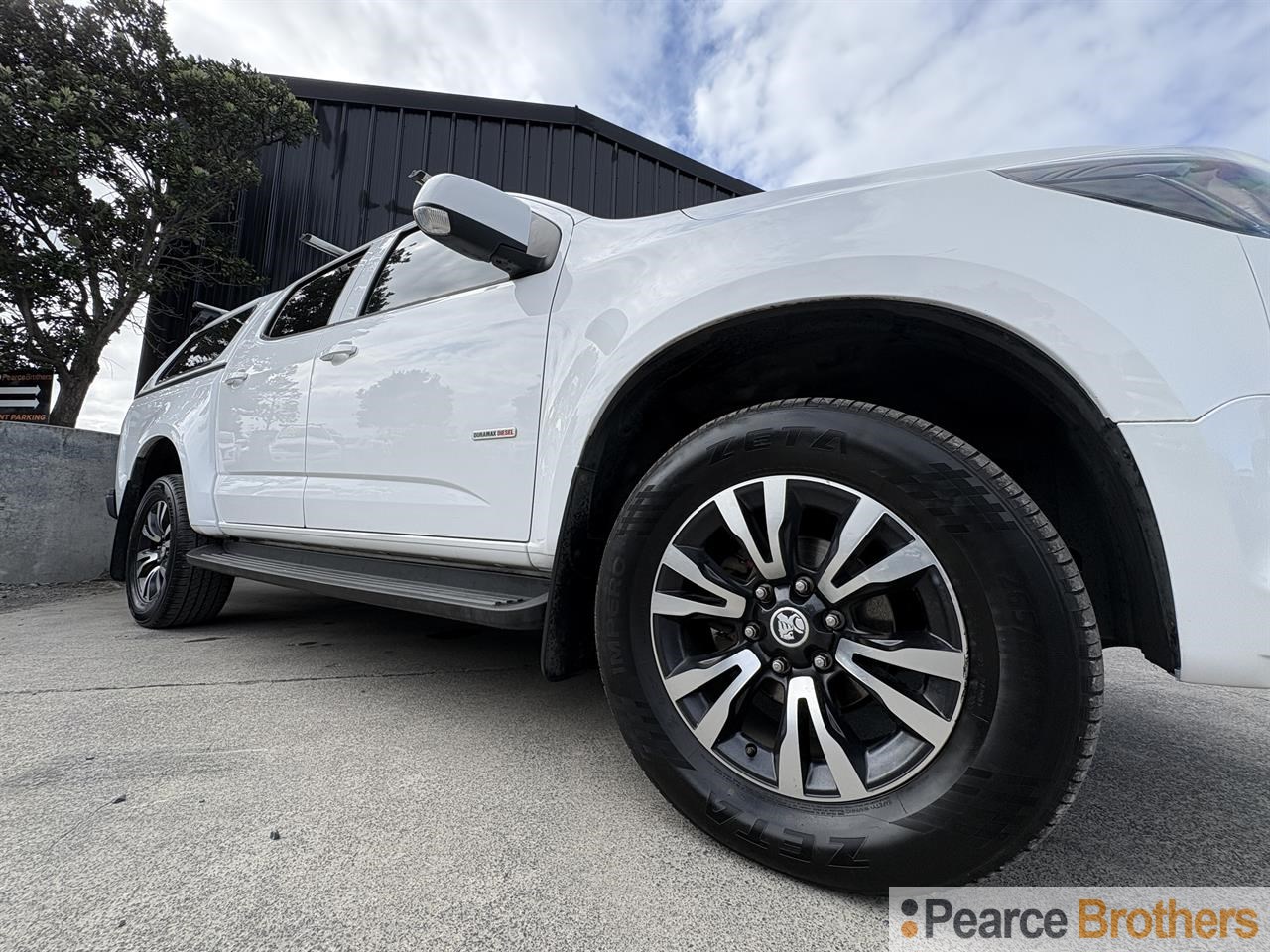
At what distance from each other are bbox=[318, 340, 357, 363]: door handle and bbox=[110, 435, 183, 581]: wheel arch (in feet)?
5.96

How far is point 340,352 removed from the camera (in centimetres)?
221

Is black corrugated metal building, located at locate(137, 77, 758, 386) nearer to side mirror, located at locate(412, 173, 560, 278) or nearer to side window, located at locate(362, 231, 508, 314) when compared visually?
side window, located at locate(362, 231, 508, 314)

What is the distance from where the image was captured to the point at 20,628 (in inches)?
126

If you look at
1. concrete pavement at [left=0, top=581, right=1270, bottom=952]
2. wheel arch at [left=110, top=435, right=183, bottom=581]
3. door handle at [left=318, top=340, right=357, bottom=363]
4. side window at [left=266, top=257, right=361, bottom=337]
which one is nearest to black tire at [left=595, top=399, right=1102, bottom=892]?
concrete pavement at [left=0, top=581, right=1270, bottom=952]

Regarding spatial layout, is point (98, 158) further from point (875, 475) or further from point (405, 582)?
point (875, 475)

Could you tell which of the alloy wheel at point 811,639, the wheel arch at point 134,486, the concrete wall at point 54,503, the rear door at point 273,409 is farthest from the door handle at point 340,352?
the concrete wall at point 54,503

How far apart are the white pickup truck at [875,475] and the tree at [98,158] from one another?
555 centimetres

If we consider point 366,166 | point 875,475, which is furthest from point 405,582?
point 366,166

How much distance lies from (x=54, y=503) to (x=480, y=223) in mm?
5588

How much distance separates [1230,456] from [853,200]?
0.75m

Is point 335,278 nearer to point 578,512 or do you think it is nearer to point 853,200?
point 578,512

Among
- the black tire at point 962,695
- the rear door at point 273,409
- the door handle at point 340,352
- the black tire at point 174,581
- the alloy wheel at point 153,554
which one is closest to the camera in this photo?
the black tire at point 962,695

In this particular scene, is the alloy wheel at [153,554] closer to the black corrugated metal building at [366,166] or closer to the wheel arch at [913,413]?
the wheel arch at [913,413]

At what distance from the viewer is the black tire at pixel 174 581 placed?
2.96 m
